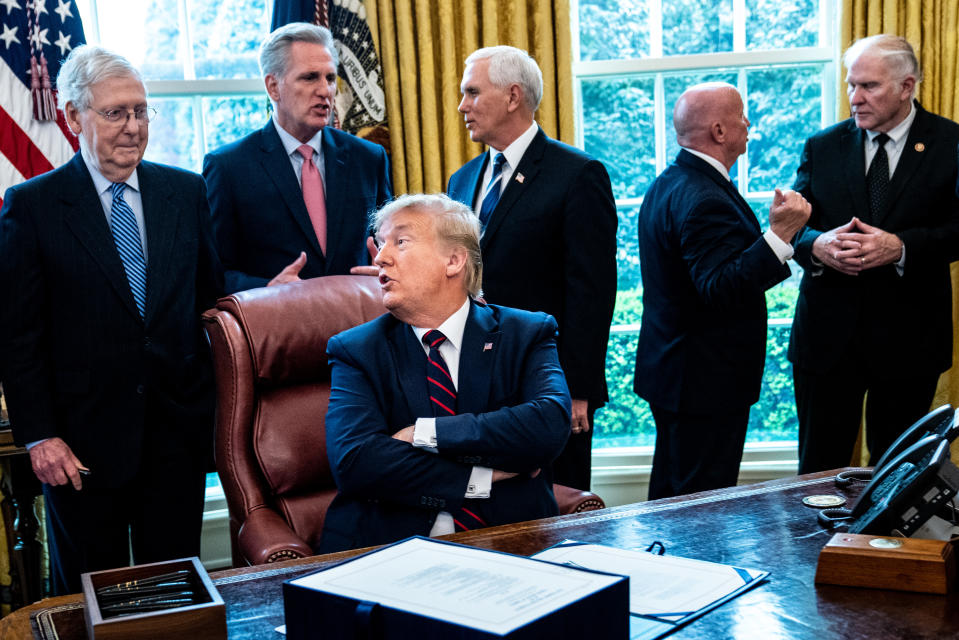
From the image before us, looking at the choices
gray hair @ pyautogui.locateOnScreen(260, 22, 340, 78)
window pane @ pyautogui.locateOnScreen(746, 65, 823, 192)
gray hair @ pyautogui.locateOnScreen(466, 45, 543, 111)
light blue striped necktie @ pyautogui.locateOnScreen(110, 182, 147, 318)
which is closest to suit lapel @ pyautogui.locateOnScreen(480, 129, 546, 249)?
gray hair @ pyautogui.locateOnScreen(466, 45, 543, 111)

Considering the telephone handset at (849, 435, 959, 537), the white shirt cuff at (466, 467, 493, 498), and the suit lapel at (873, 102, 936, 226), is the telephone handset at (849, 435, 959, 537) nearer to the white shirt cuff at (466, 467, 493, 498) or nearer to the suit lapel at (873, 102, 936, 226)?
the white shirt cuff at (466, 467, 493, 498)

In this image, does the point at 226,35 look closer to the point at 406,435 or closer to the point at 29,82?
the point at 29,82

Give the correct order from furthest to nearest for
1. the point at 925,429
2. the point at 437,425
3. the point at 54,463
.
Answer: the point at 54,463
the point at 437,425
the point at 925,429

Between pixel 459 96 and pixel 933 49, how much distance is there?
1860 millimetres

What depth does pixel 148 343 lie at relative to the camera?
247cm

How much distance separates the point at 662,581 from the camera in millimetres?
1464

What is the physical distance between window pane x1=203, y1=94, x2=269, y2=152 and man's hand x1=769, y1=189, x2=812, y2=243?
198 cm

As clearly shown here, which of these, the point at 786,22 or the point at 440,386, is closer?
the point at 440,386

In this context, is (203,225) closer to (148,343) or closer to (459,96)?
(148,343)

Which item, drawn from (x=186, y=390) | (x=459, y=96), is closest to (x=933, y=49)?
(x=459, y=96)

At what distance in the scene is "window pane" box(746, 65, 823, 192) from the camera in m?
4.23

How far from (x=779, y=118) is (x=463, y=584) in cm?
353

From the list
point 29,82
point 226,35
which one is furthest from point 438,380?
point 226,35

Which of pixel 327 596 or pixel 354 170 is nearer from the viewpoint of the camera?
pixel 327 596
